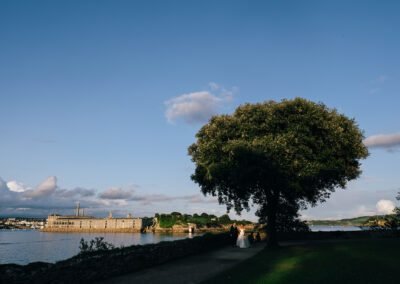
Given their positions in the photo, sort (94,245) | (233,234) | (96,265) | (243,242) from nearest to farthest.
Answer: (96,265)
(94,245)
(243,242)
(233,234)

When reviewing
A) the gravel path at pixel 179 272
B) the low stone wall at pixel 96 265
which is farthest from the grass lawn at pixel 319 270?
the low stone wall at pixel 96 265

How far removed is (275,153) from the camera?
102 feet

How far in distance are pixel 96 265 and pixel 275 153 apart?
18991mm

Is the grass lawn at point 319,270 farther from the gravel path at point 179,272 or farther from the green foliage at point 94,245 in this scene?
the green foliage at point 94,245

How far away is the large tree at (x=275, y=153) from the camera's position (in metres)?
31.0

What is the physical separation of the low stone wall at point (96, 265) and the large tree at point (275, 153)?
8.62 m

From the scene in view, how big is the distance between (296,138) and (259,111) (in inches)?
188

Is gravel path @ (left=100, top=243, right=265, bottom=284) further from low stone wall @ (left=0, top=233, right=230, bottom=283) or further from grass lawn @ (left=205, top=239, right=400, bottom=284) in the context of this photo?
grass lawn @ (left=205, top=239, right=400, bottom=284)

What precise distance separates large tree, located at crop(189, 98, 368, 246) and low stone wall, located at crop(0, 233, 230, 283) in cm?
862

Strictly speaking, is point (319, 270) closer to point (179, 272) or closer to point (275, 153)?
point (179, 272)

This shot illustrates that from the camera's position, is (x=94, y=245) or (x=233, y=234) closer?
(x=94, y=245)

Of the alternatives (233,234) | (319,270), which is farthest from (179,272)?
(233,234)

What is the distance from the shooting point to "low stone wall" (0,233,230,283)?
1298 centimetres

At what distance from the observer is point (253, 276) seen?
694 inches
